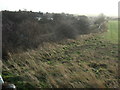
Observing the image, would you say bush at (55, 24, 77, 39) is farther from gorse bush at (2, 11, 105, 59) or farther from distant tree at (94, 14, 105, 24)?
distant tree at (94, 14, 105, 24)

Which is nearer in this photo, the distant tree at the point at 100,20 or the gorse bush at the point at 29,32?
the gorse bush at the point at 29,32

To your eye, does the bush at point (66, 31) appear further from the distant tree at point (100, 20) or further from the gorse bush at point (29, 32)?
the distant tree at point (100, 20)

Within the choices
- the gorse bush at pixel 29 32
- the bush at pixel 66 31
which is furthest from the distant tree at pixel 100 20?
the bush at pixel 66 31

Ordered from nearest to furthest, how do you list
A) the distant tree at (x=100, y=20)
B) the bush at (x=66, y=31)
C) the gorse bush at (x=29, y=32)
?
the gorse bush at (x=29, y=32) < the bush at (x=66, y=31) < the distant tree at (x=100, y=20)

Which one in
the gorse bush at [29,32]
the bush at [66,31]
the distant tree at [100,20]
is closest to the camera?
the gorse bush at [29,32]

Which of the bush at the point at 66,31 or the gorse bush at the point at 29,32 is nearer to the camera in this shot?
the gorse bush at the point at 29,32

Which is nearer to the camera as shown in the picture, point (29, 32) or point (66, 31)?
point (29, 32)

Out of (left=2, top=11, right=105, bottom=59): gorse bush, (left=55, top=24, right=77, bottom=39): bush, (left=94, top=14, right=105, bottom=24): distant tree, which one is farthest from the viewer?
(left=94, top=14, right=105, bottom=24): distant tree

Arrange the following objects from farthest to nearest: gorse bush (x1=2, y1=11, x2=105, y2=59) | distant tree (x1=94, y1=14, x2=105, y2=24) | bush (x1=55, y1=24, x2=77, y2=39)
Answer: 1. distant tree (x1=94, y1=14, x2=105, y2=24)
2. bush (x1=55, y1=24, x2=77, y2=39)
3. gorse bush (x1=2, y1=11, x2=105, y2=59)

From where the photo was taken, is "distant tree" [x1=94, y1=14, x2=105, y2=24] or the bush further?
"distant tree" [x1=94, y1=14, x2=105, y2=24]

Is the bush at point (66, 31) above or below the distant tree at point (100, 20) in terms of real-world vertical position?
below

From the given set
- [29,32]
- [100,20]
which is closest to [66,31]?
[29,32]

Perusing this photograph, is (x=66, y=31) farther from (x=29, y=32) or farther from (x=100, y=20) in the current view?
(x=100, y=20)

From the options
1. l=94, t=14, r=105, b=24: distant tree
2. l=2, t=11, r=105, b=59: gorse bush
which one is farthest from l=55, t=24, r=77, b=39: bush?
l=94, t=14, r=105, b=24: distant tree
